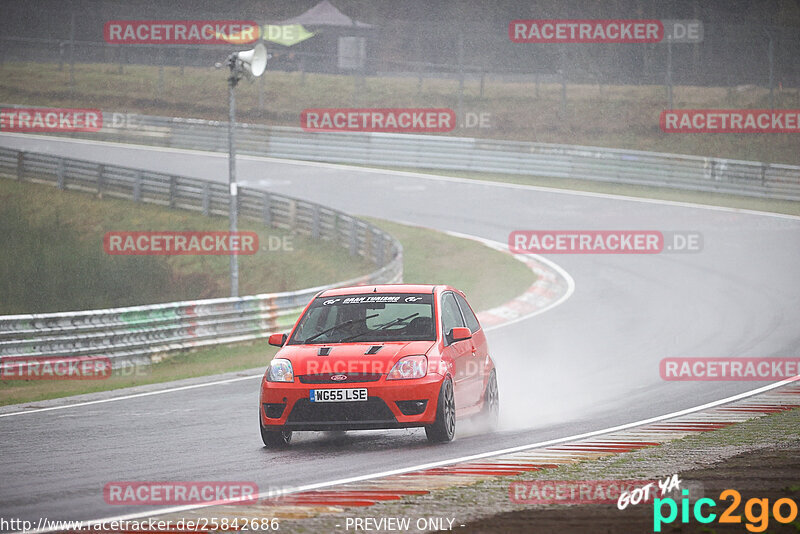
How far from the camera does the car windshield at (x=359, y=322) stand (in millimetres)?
10266

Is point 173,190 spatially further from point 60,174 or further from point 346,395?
point 346,395

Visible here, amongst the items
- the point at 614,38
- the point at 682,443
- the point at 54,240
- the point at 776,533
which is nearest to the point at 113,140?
the point at 54,240

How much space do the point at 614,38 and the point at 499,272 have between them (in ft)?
68.9

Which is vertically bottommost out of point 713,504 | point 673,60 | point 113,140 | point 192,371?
point 192,371

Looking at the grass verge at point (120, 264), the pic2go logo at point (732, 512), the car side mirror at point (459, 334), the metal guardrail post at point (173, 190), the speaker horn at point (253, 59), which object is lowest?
the grass verge at point (120, 264)

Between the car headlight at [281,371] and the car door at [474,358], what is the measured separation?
1787 millimetres

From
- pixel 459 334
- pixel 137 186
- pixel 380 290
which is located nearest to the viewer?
pixel 459 334

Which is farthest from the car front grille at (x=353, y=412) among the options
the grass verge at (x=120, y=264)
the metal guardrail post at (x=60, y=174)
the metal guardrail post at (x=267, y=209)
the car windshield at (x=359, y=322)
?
the metal guardrail post at (x=60, y=174)

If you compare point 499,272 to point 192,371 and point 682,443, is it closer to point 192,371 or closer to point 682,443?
point 192,371

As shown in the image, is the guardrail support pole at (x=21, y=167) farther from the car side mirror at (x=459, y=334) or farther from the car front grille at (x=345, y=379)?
the car front grille at (x=345, y=379)

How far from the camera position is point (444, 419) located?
9.70 metres

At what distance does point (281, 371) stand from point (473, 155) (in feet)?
102

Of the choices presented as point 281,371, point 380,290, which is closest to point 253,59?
point 380,290

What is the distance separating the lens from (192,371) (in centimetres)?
1712
